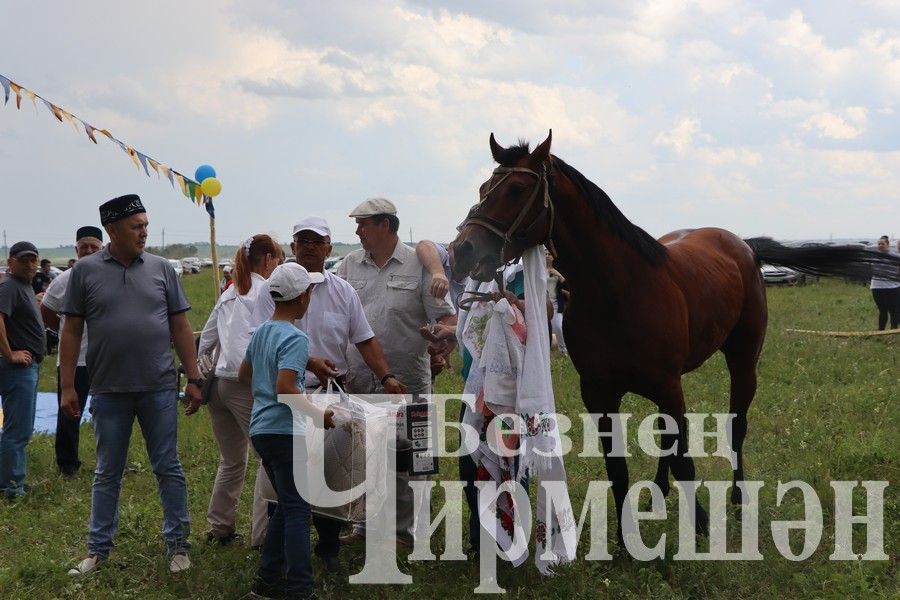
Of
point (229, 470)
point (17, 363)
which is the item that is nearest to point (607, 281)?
point (229, 470)

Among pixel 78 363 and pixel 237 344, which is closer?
pixel 237 344

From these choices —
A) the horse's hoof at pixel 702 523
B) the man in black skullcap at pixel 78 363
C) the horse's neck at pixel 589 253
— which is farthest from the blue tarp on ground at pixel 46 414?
the horse's hoof at pixel 702 523

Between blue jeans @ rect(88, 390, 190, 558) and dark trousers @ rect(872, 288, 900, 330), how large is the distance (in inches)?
521

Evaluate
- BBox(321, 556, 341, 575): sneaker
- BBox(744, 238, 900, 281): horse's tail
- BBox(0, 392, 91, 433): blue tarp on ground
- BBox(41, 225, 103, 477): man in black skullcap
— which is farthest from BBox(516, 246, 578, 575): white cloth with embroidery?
BBox(0, 392, 91, 433): blue tarp on ground

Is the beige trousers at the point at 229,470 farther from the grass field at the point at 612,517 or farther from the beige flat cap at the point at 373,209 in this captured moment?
the beige flat cap at the point at 373,209

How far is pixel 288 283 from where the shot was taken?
4137mm

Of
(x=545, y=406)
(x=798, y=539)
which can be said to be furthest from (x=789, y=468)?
(x=545, y=406)

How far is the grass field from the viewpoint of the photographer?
4.59 m

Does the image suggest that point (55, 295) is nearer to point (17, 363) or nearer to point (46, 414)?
point (17, 363)

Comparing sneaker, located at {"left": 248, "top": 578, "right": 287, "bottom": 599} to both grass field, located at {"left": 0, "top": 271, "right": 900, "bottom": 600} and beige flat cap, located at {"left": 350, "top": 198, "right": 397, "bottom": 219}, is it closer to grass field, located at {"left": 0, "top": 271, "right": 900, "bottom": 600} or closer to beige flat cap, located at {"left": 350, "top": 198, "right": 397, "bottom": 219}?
grass field, located at {"left": 0, "top": 271, "right": 900, "bottom": 600}

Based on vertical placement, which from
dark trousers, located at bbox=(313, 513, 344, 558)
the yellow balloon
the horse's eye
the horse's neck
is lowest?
dark trousers, located at bbox=(313, 513, 344, 558)

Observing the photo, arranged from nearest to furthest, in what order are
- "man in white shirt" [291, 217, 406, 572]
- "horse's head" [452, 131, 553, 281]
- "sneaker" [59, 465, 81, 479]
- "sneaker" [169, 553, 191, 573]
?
"horse's head" [452, 131, 553, 281] < "man in white shirt" [291, 217, 406, 572] < "sneaker" [169, 553, 191, 573] < "sneaker" [59, 465, 81, 479]

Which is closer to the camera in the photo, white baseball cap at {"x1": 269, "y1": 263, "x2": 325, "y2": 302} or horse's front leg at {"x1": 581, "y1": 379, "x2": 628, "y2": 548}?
white baseball cap at {"x1": 269, "y1": 263, "x2": 325, "y2": 302}

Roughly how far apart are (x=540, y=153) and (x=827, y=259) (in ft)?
12.6
